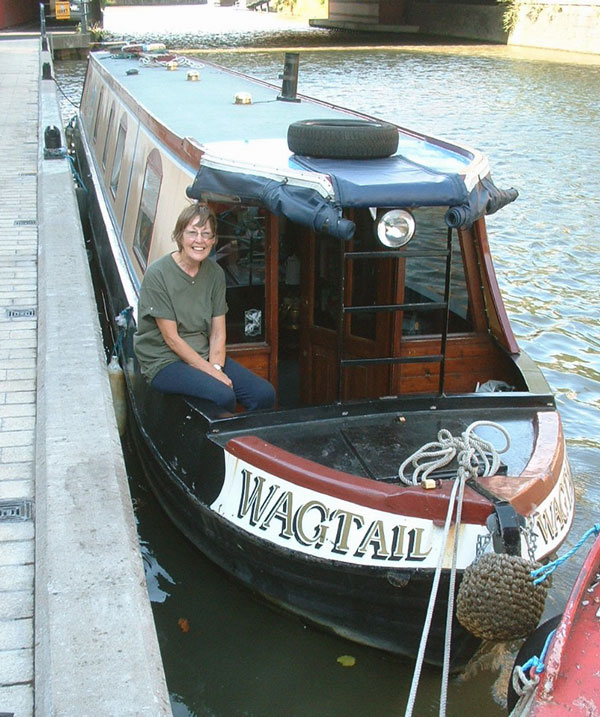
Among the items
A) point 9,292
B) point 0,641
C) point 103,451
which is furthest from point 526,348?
point 0,641

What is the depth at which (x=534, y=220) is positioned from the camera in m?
15.0

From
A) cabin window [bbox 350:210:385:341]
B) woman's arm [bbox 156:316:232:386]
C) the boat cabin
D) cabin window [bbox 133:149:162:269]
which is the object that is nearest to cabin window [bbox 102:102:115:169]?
cabin window [bbox 133:149:162:269]

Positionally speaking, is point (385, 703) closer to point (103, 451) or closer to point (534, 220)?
point (103, 451)

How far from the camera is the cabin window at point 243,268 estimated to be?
20.5 ft

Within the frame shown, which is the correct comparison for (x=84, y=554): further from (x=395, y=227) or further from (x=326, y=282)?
(x=326, y=282)

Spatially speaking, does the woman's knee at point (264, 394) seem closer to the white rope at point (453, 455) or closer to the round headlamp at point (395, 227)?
the white rope at point (453, 455)

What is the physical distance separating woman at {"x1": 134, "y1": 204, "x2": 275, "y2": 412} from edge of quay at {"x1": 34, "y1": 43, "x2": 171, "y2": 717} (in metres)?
0.43

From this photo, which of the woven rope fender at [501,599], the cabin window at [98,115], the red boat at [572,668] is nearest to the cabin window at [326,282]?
the woven rope fender at [501,599]

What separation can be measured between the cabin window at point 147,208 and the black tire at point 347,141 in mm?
2295

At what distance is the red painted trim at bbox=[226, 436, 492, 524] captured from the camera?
4.52 meters

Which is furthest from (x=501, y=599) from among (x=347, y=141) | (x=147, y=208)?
(x=147, y=208)

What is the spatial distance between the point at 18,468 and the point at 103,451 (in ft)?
1.73

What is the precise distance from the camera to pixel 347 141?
17.9ft

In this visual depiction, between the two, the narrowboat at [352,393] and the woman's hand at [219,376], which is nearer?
the narrowboat at [352,393]
